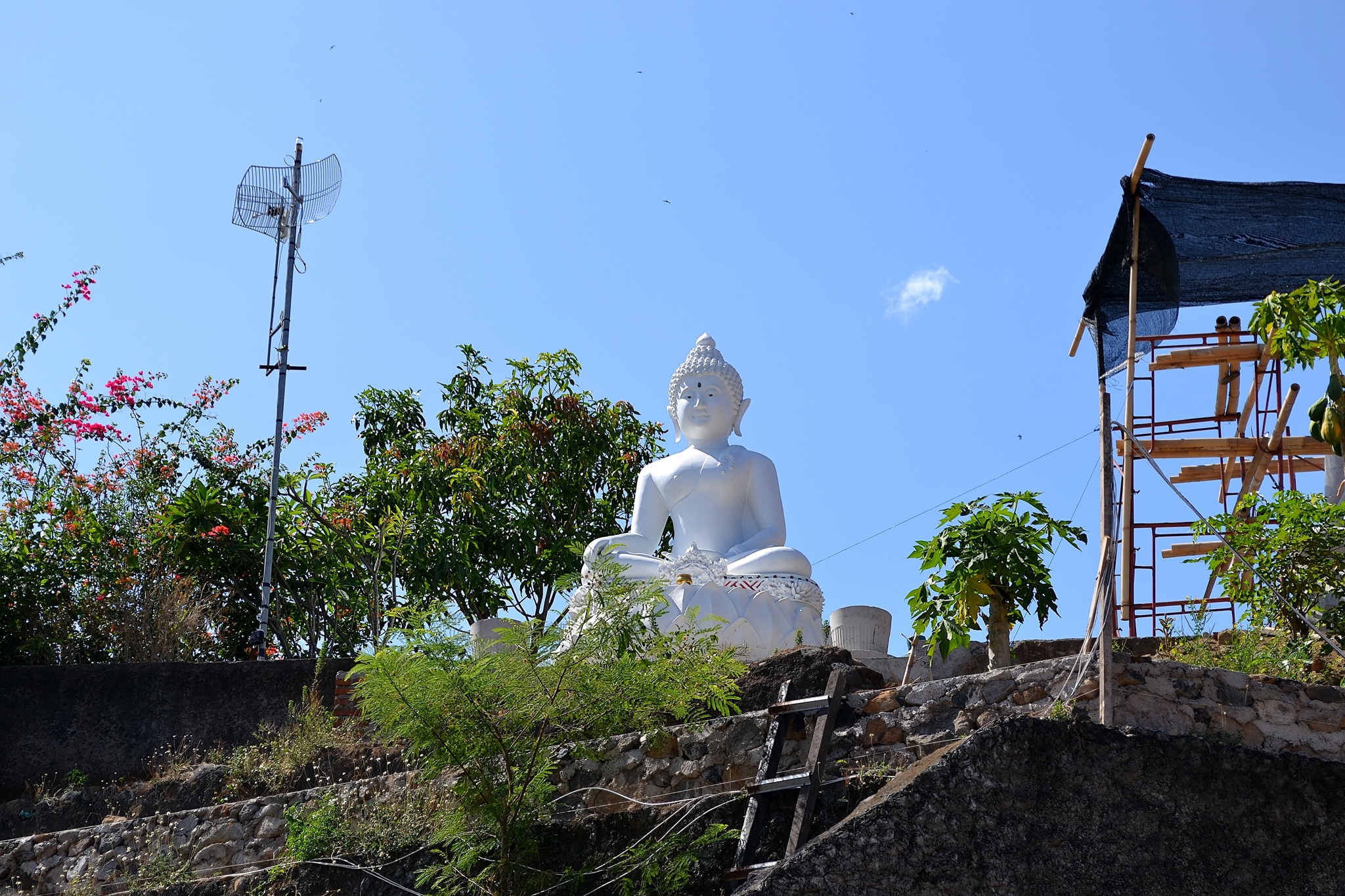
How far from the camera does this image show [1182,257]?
7156 mm

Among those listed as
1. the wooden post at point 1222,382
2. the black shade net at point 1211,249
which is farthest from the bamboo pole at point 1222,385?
the black shade net at point 1211,249

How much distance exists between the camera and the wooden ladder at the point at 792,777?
5.28m

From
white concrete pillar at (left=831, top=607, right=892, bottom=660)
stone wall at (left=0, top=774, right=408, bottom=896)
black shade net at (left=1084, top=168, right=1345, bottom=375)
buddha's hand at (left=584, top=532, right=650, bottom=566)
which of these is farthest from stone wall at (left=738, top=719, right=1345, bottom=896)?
buddha's hand at (left=584, top=532, right=650, bottom=566)

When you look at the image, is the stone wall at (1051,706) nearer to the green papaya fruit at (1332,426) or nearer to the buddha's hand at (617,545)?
the green papaya fruit at (1332,426)

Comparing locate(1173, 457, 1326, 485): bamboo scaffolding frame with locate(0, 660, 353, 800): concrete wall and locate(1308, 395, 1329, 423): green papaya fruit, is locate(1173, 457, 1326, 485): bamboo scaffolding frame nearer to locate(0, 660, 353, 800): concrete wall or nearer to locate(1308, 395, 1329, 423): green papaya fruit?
locate(1308, 395, 1329, 423): green papaya fruit

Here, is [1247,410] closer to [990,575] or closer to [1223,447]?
[1223,447]

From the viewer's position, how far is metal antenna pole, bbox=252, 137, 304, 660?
1039cm

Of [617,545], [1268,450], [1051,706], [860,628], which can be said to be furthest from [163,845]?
[1268,450]

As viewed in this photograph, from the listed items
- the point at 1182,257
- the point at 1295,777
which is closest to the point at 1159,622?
the point at 1182,257

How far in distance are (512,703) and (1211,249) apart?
14.0 ft

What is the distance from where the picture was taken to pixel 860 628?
8.83 metres

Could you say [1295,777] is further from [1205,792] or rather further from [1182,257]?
[1182,257]

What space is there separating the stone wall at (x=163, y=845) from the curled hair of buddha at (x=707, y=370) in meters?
3.84

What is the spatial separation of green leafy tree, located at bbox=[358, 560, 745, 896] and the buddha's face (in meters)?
3.85
